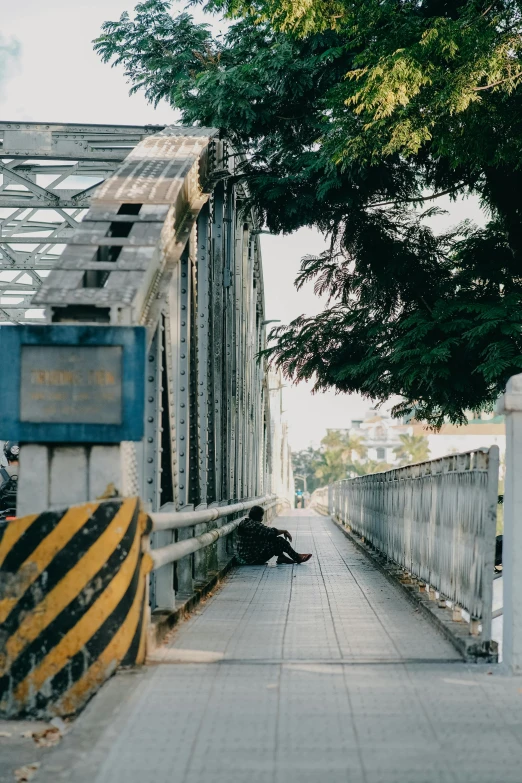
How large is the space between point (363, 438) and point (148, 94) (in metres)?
158

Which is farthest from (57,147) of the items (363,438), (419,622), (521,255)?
(363,438)

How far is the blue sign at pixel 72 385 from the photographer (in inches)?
234

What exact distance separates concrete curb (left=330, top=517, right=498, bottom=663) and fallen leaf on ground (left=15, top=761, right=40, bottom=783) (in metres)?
2.78

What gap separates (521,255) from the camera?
51.3 feet

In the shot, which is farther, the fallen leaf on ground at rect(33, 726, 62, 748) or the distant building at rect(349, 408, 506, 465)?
the distant building at rect(349, 408, 506, 465)

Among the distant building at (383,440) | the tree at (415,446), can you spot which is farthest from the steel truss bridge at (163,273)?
the distant building at (383,440)

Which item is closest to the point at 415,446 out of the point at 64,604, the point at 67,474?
the point at 67,474

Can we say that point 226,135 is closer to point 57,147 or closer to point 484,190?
point 57,147

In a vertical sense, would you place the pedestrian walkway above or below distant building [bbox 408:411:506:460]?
below

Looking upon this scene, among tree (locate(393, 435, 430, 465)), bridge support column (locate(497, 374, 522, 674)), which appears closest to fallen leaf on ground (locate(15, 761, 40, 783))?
bridge support column (locate(497, 374, 522, 674))

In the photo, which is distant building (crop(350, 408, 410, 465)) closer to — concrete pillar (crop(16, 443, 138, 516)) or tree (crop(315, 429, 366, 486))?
tree (crop(315, 429, 366, 486))

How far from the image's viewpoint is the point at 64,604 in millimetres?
5621

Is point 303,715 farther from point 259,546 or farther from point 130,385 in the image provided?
point 259,546

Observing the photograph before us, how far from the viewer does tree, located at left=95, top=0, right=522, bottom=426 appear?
12.3 m
